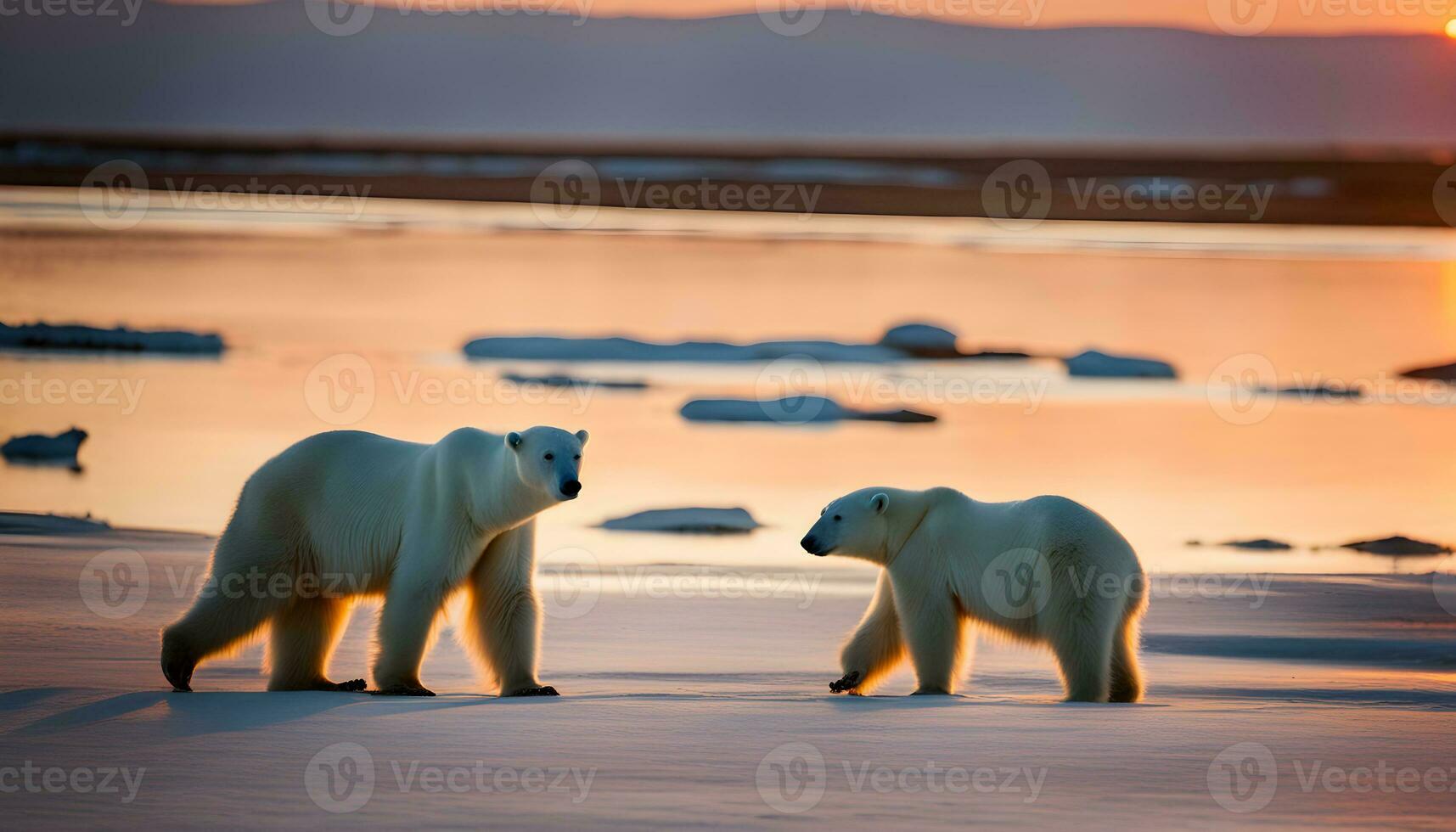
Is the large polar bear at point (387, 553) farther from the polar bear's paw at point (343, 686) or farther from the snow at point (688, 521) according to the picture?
the snow at point (688, 521)

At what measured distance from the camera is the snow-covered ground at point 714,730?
4.88m

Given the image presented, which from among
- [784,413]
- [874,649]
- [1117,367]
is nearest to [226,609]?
[874,649]

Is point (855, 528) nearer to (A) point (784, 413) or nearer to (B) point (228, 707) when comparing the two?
(B) point (228, 707)

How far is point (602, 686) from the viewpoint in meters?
7.27

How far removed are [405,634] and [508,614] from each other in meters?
0.42

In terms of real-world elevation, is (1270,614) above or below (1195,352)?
below

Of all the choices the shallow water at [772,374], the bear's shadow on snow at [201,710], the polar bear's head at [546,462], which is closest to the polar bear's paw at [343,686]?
the bear's shadow on snow at [201,710]

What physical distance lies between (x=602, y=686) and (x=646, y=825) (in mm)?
2644

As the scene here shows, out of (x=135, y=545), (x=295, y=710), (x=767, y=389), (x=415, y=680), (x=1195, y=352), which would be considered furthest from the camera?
(x=1195, y=352)

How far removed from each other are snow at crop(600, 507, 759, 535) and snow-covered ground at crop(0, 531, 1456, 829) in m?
1.41

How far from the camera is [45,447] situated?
12367mm

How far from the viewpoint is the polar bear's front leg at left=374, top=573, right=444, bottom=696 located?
6926 millimetres

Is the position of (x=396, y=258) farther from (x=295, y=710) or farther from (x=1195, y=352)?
(x=295, y=710)

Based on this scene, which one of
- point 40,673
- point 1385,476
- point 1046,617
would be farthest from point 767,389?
point 40,673
